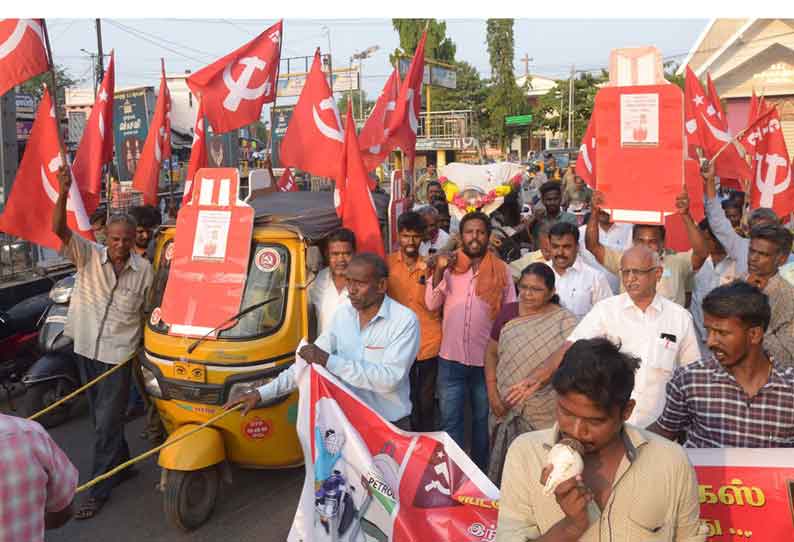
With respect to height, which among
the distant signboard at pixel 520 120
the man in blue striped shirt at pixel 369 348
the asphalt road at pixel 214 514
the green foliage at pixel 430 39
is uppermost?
the green foliage at pixel 430 39

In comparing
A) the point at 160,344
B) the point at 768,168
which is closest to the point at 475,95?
the point at 768,168

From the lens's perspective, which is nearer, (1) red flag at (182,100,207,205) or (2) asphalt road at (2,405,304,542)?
(2) asphalt road at (2,405,304,542)

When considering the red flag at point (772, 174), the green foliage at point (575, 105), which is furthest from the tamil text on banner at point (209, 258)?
the green foliage at point (575, 105)

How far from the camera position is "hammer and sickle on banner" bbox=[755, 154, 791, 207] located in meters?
7.42

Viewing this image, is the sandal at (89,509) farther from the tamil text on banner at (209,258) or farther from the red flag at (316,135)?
the red flag at (316,135)

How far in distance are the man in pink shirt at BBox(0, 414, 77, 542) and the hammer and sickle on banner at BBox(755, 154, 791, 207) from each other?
715 cm

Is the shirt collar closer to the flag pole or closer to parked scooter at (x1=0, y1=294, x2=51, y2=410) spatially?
the flag pole

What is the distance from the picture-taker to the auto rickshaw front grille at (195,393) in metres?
4.47

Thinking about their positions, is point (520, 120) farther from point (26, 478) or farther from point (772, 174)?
point (26, 478)

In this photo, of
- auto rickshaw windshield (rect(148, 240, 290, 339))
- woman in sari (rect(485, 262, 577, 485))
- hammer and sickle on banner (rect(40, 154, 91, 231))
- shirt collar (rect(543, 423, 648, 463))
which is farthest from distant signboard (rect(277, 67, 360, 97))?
shirt collar (rect(543, 423, 648, 463))

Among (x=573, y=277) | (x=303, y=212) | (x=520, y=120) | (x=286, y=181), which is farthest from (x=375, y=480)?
(x=520, y=120)

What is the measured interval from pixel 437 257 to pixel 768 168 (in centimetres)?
454

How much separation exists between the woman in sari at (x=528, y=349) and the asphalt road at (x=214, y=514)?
1.59m

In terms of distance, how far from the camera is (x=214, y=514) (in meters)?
4.68
